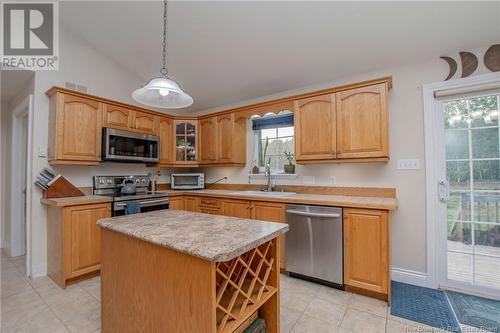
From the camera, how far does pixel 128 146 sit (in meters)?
3.21

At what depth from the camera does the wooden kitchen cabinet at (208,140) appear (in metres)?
3.72

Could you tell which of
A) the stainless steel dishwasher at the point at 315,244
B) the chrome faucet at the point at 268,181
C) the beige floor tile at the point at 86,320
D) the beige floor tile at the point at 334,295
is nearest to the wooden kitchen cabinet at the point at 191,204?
the chrome faucet at the point at 268,181

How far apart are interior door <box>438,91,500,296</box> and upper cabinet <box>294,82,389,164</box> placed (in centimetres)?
63

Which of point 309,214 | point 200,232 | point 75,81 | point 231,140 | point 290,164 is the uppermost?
point 75,81

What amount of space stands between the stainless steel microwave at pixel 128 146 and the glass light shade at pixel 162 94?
1.51 metres

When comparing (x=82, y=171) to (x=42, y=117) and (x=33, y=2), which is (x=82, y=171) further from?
(x=33, y=2)

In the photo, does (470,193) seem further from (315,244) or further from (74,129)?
(74,129)

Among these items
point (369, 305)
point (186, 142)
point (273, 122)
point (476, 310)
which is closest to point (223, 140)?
point (186, 142)

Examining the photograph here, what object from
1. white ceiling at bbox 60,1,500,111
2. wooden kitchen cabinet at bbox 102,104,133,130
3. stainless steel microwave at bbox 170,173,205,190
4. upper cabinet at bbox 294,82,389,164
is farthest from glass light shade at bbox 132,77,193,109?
stainless steel microwave at bbox 170,173,205,190

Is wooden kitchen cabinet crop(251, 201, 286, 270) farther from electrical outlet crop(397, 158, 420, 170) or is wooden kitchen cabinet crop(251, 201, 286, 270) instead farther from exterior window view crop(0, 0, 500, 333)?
electrical outlet crop(397, 158, 420, 170)

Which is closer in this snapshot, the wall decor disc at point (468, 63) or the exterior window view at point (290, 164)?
the exterior window view at point (290, 164)

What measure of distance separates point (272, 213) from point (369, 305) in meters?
1.22

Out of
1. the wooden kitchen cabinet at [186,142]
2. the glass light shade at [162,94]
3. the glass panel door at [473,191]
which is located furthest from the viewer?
the wooden kitchen cabinet at [186,142]

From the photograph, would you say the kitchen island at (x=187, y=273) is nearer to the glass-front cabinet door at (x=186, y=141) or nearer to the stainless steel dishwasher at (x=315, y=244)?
the stainless steel dishwasher at (x=315, y=244)
